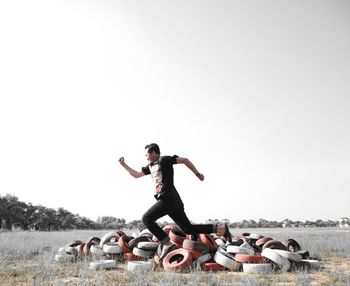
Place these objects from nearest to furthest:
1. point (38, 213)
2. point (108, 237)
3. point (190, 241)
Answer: point (190, 241) → point (108, 237) → point (38, 213)

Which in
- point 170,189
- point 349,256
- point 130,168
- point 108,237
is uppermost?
point 130,168

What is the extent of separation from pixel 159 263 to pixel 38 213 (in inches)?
2545

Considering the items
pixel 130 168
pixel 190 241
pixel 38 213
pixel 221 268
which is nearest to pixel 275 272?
pixel 221 268

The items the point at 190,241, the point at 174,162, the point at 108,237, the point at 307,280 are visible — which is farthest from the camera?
the point at 108,237

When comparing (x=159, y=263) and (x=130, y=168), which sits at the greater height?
(x=130, y=168)

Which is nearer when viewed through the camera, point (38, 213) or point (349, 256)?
point (349, 256)

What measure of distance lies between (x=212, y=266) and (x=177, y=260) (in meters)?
0.72

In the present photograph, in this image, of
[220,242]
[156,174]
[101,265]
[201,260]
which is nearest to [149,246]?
[101,265]

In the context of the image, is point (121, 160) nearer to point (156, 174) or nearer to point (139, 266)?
point (156, 174)

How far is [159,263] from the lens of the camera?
22.5 ft

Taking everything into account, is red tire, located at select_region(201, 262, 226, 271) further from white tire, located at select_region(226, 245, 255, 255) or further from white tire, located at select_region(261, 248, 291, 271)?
white tire, located at select_region(261, 248, 291, 271)

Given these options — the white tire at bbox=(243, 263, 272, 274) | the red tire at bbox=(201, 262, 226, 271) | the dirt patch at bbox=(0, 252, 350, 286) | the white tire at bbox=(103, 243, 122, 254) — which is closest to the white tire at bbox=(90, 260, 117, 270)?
the dirt patch at bbox=(0, 252, 350, 286)

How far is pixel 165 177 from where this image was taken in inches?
254

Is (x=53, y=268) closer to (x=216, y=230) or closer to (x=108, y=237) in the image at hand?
(x=108, y=237)
